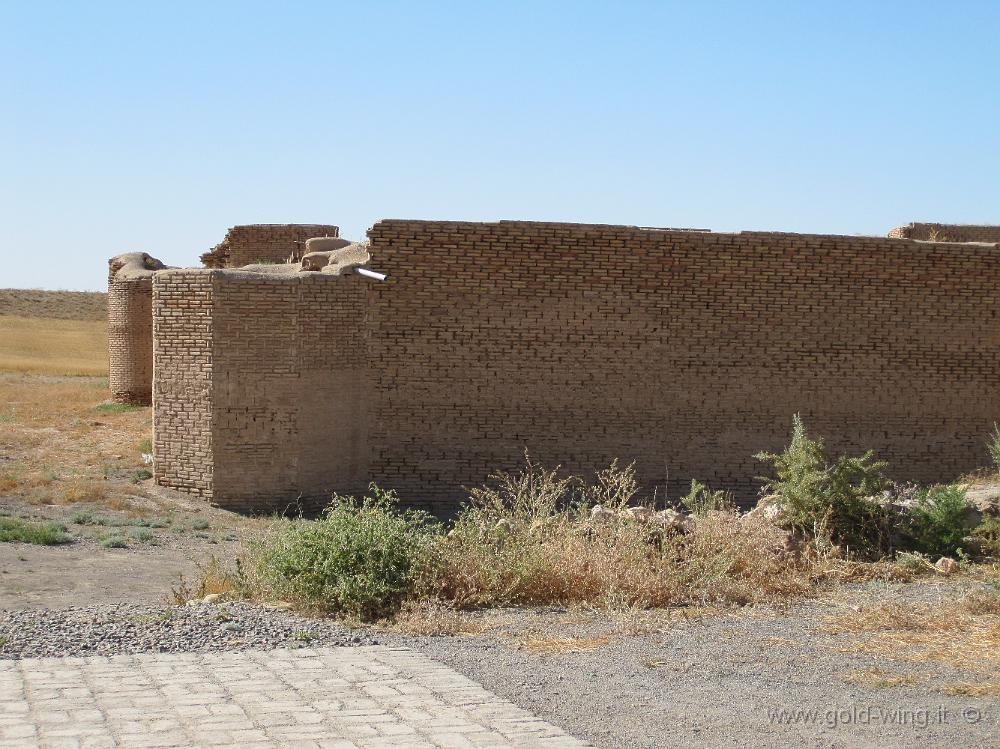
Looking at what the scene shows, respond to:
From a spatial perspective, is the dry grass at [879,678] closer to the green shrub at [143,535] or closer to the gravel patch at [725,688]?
the gravel patch at [725,688]

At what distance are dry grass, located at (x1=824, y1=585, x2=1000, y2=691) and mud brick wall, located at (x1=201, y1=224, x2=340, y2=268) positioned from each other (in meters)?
16.7

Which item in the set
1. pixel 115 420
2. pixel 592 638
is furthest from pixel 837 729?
pixel 115 420

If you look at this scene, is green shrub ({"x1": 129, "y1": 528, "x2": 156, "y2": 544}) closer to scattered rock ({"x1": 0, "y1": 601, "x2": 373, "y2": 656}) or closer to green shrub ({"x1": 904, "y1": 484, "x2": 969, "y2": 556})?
scattered rock ({"x1": 0, "y1": 601, "x2": 373, "y2": 656})

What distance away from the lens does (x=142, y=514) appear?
13797 mm

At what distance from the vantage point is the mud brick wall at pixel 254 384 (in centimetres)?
1383

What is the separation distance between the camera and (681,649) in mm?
6867

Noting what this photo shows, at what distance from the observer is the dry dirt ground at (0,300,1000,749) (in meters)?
5.43

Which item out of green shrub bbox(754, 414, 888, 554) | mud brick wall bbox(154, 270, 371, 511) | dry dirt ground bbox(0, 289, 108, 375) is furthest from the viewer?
dry dirt ground bbox(0, 289, 108, 375)

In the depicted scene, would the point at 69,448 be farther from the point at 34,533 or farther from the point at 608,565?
the point at 608,565

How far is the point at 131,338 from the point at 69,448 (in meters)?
5.49

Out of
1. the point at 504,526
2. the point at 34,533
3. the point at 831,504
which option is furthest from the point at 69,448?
the point at 831,504

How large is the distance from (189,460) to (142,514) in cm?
89

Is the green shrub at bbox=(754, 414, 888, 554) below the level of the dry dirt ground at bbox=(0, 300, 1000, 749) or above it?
above

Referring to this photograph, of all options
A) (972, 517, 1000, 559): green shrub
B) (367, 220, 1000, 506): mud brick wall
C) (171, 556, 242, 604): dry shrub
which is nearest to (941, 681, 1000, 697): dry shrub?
(972, 517, 1000, 559): green shrub
